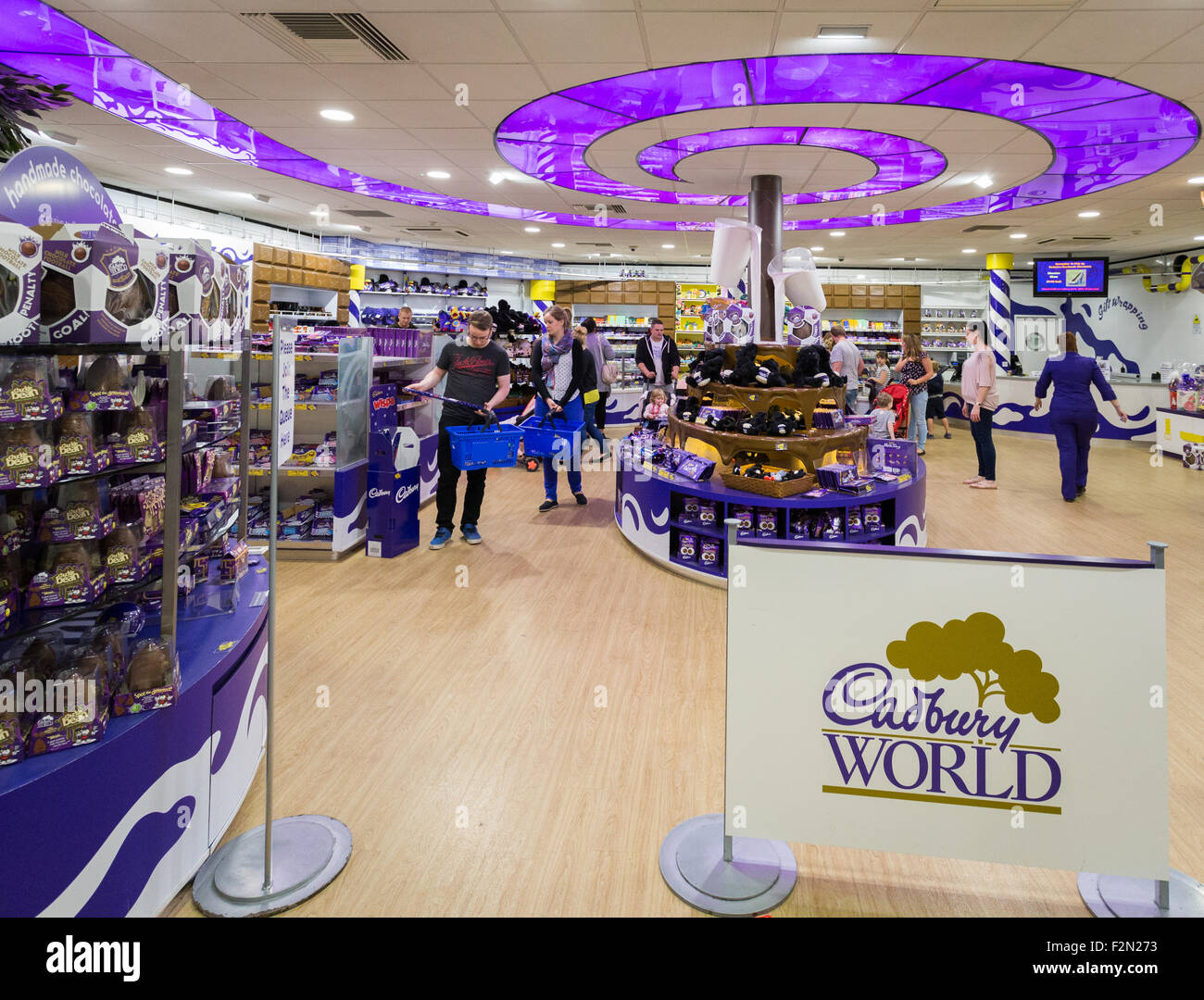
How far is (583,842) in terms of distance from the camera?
2148mm

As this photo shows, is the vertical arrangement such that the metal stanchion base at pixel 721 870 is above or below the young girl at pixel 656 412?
below

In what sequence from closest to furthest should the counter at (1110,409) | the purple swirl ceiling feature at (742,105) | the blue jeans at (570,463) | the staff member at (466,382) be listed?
the purple swirl ceiling feature at (742,105), the staff member at (466,382), the blue jeans at (570,463), the counter at (1110,409)

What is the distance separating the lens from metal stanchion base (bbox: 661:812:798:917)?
6.28 feet

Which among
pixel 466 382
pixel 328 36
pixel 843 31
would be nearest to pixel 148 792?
pixel 466 382

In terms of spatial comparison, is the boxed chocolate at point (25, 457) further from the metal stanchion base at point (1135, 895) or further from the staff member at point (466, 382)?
the staff member at point (466, 382)

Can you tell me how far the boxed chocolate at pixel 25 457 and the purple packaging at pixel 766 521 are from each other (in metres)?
3.48

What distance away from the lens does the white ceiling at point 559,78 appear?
12.3 ft

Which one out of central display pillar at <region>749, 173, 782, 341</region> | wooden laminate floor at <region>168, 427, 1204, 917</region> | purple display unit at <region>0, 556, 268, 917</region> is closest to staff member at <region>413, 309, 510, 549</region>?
wooden laminate floor at <region>168, 427, 1204, 917</region>

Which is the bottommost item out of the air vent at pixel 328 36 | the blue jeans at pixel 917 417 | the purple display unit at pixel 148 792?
the purple display unit at pixel 148 792

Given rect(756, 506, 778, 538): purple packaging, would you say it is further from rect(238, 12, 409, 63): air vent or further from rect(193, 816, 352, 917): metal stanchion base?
rect(238, 12, 409, 63): air vent

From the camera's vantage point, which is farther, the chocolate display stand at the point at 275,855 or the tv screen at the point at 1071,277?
the tv screen at the point at 1071,277

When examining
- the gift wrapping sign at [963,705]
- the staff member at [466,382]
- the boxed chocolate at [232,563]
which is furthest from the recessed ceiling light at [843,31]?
the boxed chocolate at [232,563]
